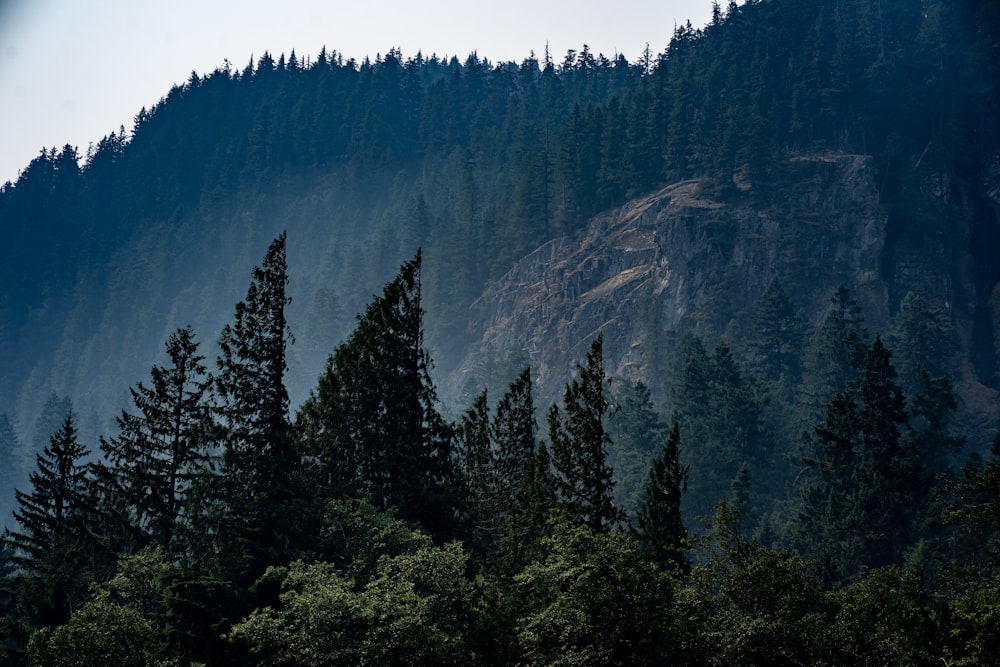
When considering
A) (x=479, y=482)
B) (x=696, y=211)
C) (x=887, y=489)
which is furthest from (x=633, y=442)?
(x=696, y=211)

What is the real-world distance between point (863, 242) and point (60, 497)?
84281 millimetres

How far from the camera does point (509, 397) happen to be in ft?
137

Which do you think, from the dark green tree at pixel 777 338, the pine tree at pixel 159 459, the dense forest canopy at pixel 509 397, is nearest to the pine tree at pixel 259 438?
the dense forest canopy at pixel 509 397

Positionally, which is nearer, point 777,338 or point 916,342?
point 916,342

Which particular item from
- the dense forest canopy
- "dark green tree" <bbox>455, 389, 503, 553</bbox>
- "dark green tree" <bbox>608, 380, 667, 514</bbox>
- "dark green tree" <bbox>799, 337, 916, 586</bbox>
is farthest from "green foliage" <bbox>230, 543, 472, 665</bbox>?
"dark green tree" <bbox>608, 380, 667, 514</bbox>

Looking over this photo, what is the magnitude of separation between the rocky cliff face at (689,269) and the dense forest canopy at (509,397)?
186 centimetres

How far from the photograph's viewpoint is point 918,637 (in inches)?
799

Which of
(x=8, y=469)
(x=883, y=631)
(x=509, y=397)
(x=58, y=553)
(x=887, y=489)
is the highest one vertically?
(x=509, y=397)

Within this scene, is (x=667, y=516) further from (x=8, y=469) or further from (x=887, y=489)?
(x=8, y=469)

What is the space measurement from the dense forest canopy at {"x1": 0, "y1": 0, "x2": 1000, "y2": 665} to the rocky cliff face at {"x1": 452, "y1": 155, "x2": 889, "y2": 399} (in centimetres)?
186

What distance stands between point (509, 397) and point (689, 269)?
5618 centimetres

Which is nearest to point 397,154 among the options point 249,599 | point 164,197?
point 164,197

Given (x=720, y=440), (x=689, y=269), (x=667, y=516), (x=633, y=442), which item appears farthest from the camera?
(x=689, y=269)

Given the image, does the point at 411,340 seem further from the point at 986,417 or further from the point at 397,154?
the point at 397,154
